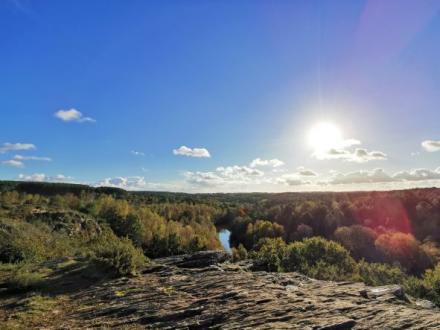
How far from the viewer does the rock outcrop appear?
9258 millimetres

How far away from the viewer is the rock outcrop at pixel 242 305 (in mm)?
9258

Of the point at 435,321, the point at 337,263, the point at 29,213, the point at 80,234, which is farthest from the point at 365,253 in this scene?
the point at 435,321

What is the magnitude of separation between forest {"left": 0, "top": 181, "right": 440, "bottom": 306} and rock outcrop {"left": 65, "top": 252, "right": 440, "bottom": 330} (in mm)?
3003

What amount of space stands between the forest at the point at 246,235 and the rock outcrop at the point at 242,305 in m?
3.00

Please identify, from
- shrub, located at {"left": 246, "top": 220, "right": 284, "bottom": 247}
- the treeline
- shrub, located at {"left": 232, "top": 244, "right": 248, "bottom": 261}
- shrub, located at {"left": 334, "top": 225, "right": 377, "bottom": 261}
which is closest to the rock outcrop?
the treeline

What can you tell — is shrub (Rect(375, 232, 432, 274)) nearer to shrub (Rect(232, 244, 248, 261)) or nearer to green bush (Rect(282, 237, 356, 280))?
green bush (Rect(282, 237, 356, 280))

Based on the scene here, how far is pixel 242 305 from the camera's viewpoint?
1062 cm

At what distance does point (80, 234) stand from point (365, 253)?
50.8 m

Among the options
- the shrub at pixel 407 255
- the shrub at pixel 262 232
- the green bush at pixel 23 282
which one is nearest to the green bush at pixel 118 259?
the green bush at pixel 23 282

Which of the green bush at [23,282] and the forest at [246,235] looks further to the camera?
the forest at [246,235]

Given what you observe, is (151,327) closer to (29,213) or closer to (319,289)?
(319,289)

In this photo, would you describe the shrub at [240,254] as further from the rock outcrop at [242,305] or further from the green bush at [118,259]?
the rock outcrop at [242,305]

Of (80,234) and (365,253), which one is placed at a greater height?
(80,234)

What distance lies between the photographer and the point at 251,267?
18188 mm
